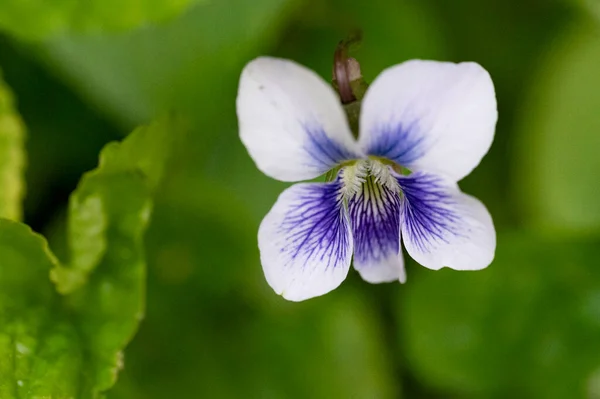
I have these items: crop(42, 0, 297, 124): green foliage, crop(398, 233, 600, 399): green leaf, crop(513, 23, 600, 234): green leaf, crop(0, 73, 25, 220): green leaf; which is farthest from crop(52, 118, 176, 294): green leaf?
crop(513, 23, 600, 234): green leaf

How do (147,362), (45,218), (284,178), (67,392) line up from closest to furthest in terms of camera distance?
(284,178)
(67,392)
(147,362)
(45,218)

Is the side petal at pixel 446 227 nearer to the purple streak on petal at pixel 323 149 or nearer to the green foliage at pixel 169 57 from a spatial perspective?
the purple streak on petal at pixel 323 149

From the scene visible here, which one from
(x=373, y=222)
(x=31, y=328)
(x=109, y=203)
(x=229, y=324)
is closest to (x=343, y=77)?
(x=373, y=222)

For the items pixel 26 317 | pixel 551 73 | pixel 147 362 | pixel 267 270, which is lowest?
pixel 147 362

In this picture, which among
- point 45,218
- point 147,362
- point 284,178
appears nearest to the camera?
point 284,178

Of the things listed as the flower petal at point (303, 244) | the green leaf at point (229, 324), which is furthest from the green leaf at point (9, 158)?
the flower petal at point (303, 244)

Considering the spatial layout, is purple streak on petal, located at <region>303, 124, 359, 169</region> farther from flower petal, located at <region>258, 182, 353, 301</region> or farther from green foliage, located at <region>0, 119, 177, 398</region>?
green foliage, located at <region>0, 119, 177, 398</region>

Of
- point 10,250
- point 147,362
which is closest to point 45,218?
point 147,362

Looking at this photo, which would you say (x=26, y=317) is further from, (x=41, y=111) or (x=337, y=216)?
(x=41, y=111)
